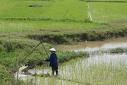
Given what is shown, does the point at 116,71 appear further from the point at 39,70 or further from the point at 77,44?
the point at 77,44

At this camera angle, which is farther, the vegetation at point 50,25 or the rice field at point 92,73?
the vegetation at point 50,25

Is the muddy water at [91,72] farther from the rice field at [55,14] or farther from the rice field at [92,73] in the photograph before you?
the rice field at [55,14]

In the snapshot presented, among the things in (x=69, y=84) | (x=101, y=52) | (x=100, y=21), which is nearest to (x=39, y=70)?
(x=69, y=84)

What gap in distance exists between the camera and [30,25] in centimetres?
2216

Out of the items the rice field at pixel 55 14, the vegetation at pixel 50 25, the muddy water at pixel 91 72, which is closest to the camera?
the muddy water at pixel 91 72

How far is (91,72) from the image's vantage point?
1395 cm

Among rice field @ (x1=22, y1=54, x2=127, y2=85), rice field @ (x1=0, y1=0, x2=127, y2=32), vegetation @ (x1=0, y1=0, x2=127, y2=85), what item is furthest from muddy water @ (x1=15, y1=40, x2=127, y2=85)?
rice field @ (x1=0, y1=0, x2=127, y2=32)

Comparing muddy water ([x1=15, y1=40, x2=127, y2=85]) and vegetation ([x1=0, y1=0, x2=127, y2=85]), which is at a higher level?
vegetation ([x1=0, y1=0, x2=127, y2=85])

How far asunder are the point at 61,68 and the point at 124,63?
2296 millimetres

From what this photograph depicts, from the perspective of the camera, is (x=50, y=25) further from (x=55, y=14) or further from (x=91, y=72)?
(x=91, y=72)

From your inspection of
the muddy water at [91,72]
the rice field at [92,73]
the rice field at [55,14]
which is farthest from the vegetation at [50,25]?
the rice field at [92,73]

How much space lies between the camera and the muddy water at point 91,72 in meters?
12.7

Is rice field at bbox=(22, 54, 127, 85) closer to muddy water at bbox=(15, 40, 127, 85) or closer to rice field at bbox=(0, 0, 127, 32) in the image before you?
muddy water at bbox=(15, 40, 127, 85)

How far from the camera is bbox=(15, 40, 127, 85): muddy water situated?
501 inches
